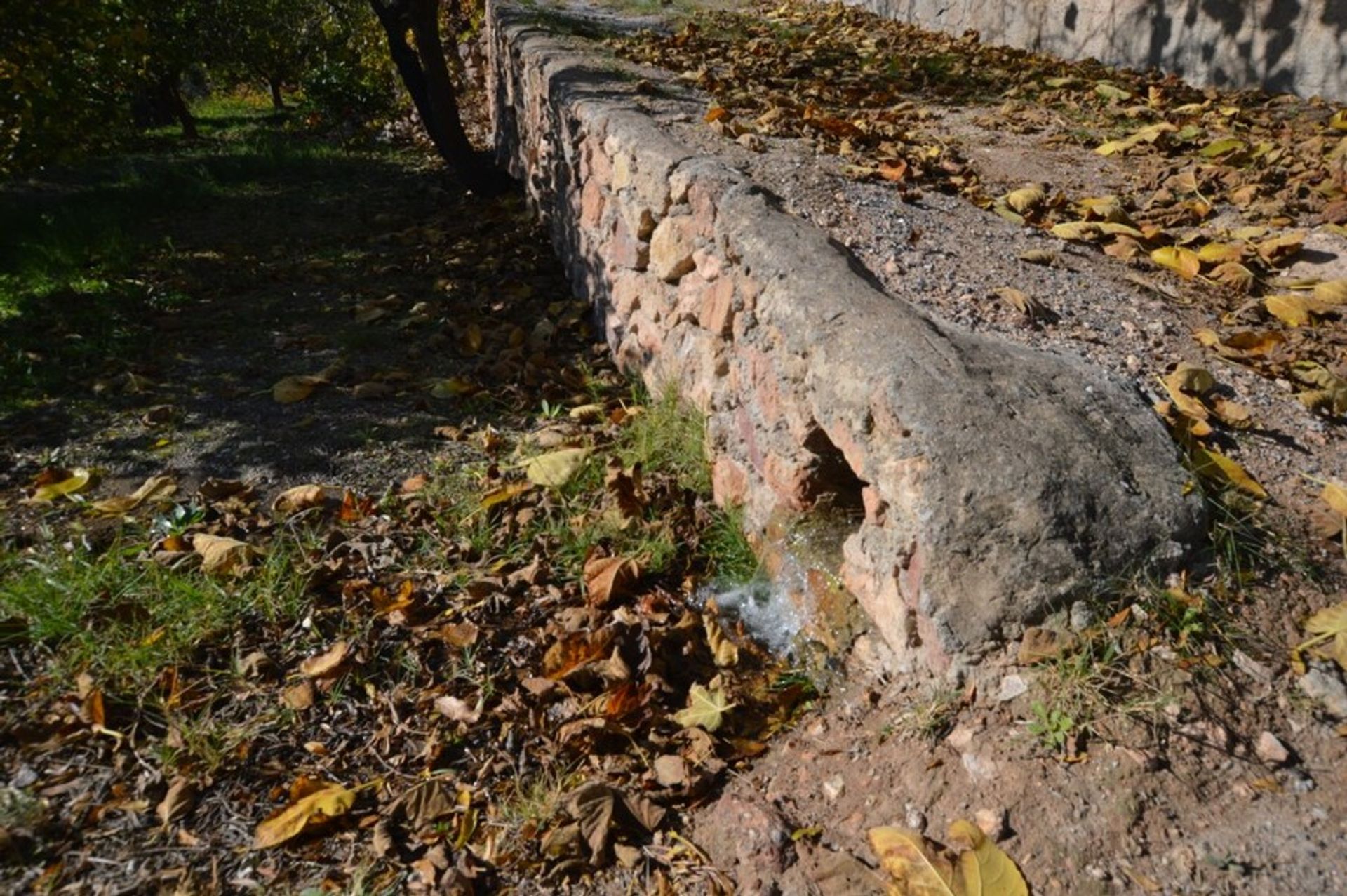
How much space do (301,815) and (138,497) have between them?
143 cm

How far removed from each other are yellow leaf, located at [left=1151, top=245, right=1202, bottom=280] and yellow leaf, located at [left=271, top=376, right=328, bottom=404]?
9.88 ft

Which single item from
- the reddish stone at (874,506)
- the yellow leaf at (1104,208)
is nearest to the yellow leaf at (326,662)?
the reddish stone at (874,506)

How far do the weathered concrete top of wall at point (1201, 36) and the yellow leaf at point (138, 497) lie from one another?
16.8ft

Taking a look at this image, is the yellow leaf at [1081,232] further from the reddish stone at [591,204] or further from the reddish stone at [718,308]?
the reddish stone at [591,204]

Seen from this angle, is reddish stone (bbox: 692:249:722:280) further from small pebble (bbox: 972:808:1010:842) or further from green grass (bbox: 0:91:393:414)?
green grass (bbox: 0:91:393:414)

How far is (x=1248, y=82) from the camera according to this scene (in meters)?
4.83

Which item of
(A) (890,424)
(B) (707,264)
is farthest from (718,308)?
(A) (890,424)

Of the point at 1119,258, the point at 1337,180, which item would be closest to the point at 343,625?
the point at 1119,258

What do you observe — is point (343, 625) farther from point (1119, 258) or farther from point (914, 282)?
point (1119, 258)

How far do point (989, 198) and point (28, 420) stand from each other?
360 centimetres

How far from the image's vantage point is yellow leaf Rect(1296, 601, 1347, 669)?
71.3 inches

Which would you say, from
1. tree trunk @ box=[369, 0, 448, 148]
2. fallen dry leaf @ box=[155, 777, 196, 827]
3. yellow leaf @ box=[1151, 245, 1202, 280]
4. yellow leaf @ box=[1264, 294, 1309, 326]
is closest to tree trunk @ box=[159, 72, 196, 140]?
tree trunk @ box=[369, 0, 448, 148]

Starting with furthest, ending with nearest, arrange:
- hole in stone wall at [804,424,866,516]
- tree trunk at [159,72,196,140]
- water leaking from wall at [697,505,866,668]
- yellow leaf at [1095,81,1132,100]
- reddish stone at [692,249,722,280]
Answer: tree trunk at [159,72,196,140] < yellow leaf at [1095,81,1132,100] < reddish stone at [692,249,722,280] < hole in stone wall at [804,424,866,516] < water leaking from wall at [697,505,866,668]

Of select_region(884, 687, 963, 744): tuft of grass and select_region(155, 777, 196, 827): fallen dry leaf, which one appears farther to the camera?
select_region(155, 777, 196, 827): fallen dry leaf
